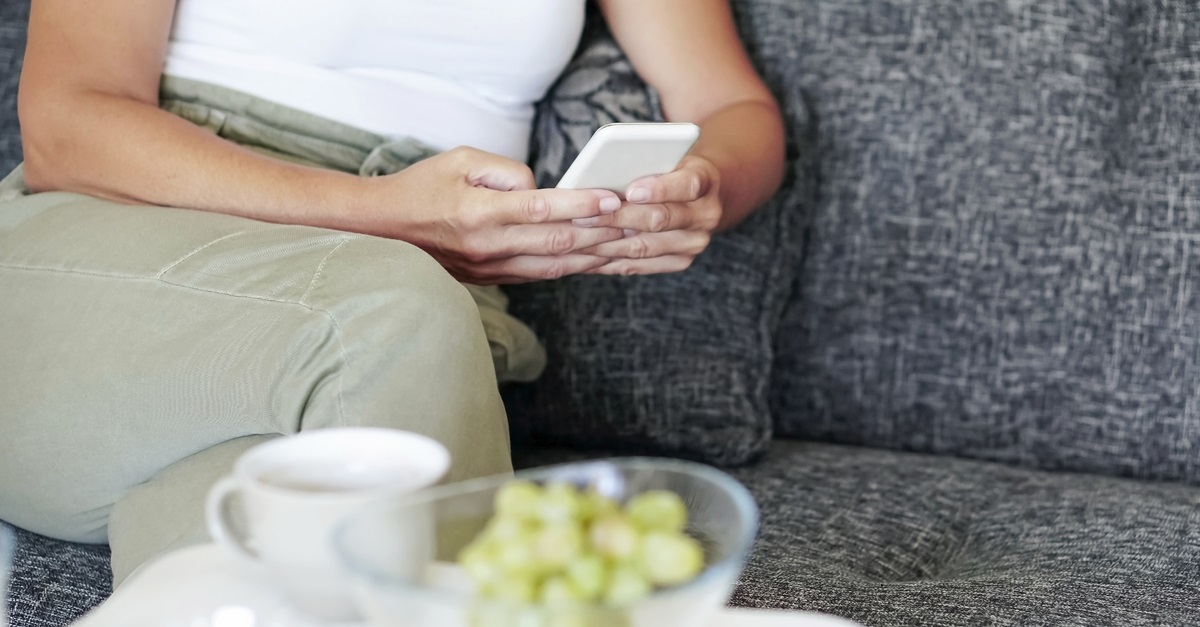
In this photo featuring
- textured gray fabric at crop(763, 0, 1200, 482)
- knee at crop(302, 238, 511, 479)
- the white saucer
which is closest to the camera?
the white saucer

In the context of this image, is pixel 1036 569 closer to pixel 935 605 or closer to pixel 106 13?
pixel 935 605

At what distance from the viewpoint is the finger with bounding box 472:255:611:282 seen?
995 millimetres

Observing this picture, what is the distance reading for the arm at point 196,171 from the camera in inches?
36.3

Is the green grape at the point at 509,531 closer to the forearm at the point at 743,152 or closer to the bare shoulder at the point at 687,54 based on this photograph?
the forearm at the point at 743,152

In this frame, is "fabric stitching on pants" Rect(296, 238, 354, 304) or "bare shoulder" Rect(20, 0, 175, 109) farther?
"bare shoulder" Rect(20, 0, 175, 109)

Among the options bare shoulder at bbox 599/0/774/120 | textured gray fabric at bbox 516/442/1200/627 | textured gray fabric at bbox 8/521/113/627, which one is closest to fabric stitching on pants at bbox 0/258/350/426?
textured gray fabric at bbox 8/521/113/627

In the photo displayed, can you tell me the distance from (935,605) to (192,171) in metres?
0.67

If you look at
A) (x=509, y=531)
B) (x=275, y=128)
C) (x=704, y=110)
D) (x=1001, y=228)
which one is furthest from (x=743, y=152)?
(x=509, y=531)

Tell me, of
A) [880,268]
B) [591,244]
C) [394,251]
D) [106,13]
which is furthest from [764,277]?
[106,13]

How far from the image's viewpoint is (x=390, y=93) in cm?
110

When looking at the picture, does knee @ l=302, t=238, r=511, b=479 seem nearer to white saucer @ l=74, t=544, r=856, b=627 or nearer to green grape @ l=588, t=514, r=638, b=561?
white saucer @ l=74, t=544, r=856, b=627

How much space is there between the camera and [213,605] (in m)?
0.47

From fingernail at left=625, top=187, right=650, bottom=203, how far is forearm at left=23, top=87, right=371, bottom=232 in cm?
22

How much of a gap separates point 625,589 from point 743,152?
85 centimetres
